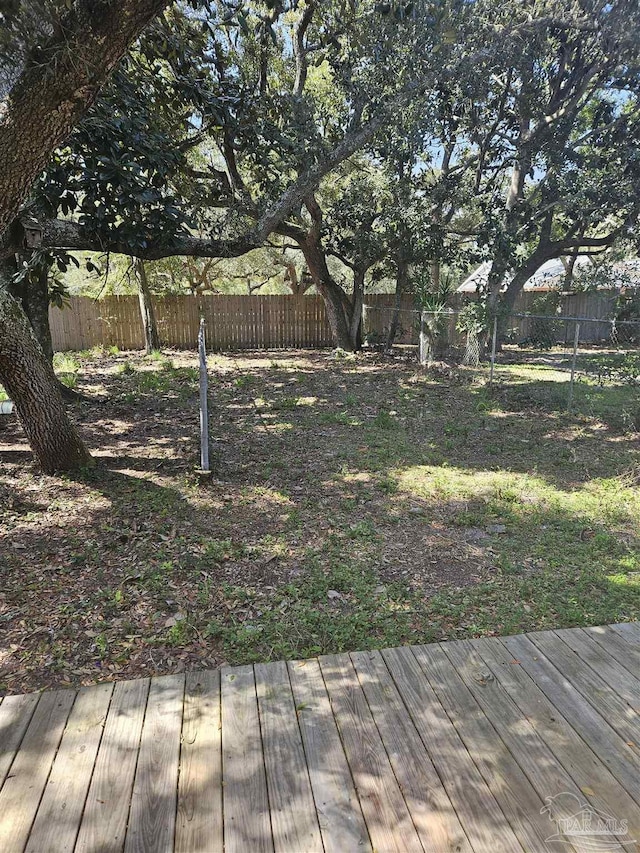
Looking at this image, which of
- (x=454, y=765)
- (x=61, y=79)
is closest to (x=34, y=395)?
(x=61, y=79)

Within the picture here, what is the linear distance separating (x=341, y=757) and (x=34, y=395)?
3845mm

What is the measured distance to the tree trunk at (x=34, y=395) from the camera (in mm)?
4129

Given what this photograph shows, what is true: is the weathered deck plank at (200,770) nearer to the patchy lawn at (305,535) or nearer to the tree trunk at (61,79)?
the patchy lawn at (305,535)

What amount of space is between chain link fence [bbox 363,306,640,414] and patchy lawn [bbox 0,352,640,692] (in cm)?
108

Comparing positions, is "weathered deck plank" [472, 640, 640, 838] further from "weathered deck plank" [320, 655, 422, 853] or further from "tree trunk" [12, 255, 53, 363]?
"tree trunk" [12, 255, 53, 363]

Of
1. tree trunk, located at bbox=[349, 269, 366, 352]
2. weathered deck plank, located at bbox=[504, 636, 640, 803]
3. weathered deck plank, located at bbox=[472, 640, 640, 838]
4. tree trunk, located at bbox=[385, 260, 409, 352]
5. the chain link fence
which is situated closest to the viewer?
weathered deck plank, located at bbox=[472, 640, 640, 838]

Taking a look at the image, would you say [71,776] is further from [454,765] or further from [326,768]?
[454,765]

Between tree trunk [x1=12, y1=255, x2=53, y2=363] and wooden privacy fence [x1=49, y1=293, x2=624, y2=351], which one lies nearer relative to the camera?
tree trunk [x1=12, y1=255, x2=53, y2=363]

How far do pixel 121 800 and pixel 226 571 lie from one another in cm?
170

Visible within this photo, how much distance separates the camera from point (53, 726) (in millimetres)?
2047

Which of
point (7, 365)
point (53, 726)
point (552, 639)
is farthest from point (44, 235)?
point (552, 639)

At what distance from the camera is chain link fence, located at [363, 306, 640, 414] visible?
7840 millimetres

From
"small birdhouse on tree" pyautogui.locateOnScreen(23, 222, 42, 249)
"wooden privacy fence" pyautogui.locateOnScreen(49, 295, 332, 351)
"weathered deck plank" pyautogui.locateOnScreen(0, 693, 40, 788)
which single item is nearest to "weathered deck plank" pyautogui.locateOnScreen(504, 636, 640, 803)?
"weathered deck plank" pyautogui.locateOnScreen(0, 693, 40, 788)

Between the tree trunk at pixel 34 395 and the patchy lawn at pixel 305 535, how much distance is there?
0.79 feet
